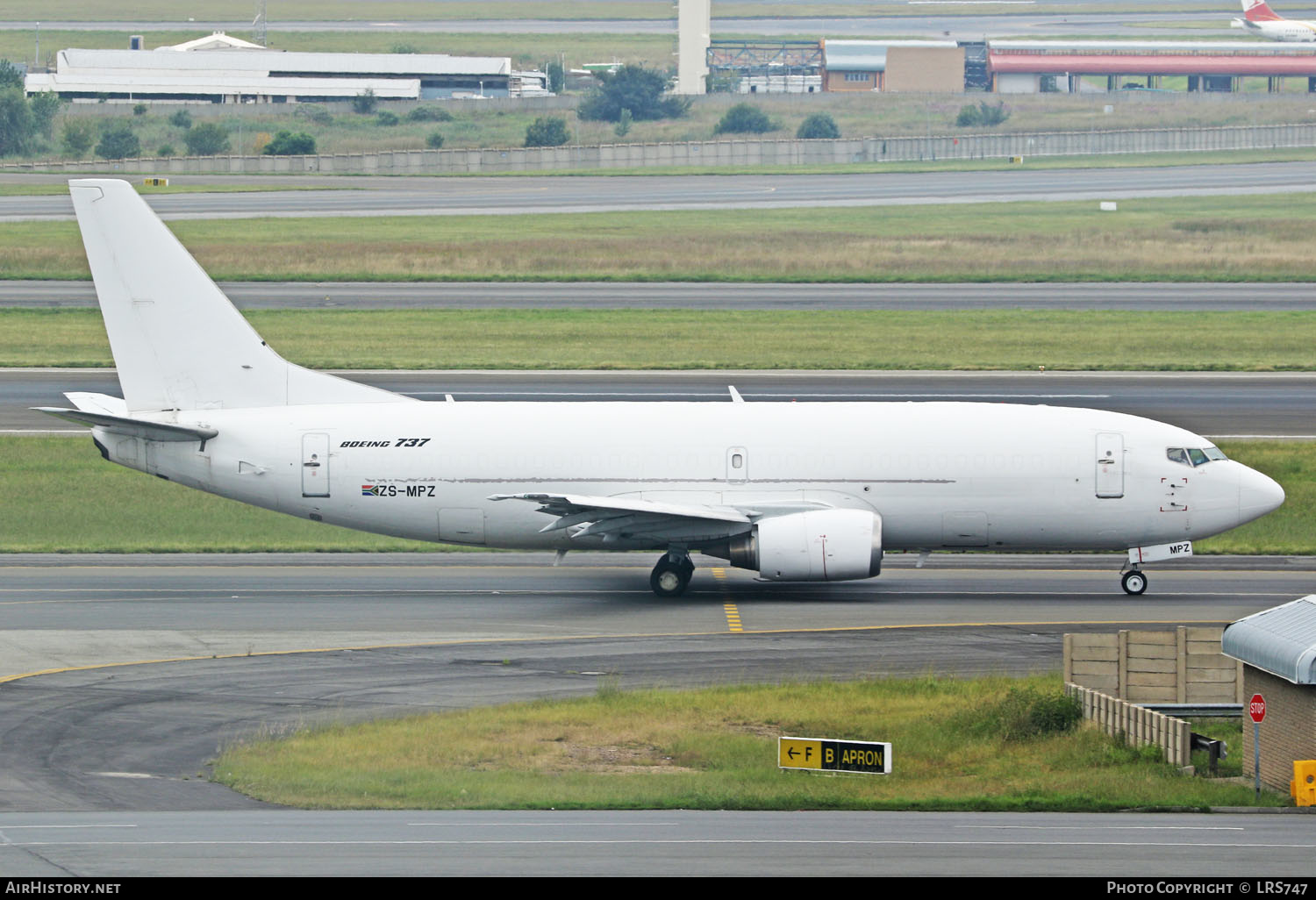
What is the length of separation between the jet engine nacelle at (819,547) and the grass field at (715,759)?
20.5 ft

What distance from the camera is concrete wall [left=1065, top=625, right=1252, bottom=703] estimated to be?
28.3 m

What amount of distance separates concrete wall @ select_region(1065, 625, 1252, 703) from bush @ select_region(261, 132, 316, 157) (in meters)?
124

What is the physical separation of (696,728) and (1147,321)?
5241 centimetres

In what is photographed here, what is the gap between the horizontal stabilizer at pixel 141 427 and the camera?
3653 centimetres

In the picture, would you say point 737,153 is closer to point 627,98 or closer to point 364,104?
point 627,98

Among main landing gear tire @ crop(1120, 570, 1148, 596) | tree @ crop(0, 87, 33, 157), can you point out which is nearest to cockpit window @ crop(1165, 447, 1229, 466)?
main landing gear tire @ crop(1120, 570, 1148, 596)

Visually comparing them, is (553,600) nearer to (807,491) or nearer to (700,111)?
(807,491)

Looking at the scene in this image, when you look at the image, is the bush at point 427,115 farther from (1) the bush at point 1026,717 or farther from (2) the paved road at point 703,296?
(1) the bush at point 1026,717

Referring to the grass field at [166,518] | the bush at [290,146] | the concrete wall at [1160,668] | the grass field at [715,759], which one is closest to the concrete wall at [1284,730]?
the grass field at [715,759]

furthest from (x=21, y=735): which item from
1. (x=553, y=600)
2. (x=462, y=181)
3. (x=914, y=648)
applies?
(x=462, y=181)

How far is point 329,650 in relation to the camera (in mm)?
32688

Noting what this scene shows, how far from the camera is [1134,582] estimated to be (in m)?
38.3

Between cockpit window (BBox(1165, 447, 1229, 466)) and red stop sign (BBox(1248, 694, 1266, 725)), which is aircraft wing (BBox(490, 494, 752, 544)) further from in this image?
red stop sign (BBox(1248, 694, 1266, 725))

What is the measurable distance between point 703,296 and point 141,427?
46.5 meters
